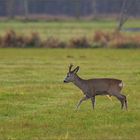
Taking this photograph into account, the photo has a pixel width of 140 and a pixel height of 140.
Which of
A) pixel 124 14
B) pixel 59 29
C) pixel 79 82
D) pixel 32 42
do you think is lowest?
pixel 79 82

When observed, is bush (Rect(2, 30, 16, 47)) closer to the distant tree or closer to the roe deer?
the distant tree

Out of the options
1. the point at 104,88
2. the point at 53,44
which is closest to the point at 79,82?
the point at 104,88

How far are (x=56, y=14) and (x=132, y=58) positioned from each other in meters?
83.6

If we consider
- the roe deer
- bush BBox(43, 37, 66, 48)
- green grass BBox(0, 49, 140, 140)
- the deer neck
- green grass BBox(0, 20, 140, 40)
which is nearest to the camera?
green grass BBox(0, 49, 140, 140)

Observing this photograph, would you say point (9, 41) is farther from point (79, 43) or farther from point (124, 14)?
point (124, 14)

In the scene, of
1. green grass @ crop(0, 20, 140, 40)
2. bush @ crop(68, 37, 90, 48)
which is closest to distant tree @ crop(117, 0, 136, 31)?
green grass @ crop(0, 20, 140, 40)

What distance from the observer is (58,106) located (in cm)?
2203

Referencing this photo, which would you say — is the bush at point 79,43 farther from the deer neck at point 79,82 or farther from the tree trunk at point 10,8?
the tree trunk at point 10,8

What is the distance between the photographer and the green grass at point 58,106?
1778 centimetres

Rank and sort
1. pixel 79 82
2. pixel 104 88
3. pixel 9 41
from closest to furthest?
1. pixel 104 88
2. pixel 79 82
3. pixel 9 41

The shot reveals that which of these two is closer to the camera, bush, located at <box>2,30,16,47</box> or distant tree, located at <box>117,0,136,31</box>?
bush, located at <box>2,30,16,47</box>

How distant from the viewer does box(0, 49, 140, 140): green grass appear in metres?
17.8

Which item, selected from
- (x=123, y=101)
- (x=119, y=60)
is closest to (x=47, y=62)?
(x=119, y=60)

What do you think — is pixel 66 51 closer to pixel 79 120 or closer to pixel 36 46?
pixel 36 46
